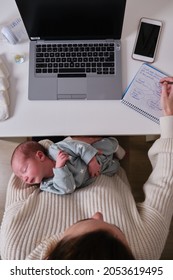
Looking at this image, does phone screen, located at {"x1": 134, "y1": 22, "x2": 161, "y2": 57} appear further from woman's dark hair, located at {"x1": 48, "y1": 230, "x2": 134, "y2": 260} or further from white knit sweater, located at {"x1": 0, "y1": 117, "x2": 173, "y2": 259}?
woman's dark hair, located at {"x1": 48, "y1": 230, "x2": 134, "y2": 260}

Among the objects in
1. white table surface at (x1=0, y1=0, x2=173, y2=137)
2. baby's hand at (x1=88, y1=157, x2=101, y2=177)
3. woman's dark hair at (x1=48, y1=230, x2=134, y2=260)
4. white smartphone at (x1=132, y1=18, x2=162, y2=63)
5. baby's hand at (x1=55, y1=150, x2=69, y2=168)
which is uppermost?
white smartphone at (x1=132, y1=18, x2=162, y2=63)

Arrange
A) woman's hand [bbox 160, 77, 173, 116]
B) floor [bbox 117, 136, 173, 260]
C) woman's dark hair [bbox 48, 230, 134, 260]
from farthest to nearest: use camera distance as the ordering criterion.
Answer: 1. floor [bbox 117, 136, 173, 260]
2. woman's hand [bbox 160, 77, 173, 116]
3. woman's dark hair [bbox 48, 230, 134, 260]

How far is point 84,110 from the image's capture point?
999 mm

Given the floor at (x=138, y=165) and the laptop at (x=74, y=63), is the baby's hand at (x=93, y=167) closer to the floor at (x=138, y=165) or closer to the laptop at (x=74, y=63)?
the laptop at (x=74, y=63)

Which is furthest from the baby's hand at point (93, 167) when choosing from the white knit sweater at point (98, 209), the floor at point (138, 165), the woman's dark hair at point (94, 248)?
the floor at point (138, 165)

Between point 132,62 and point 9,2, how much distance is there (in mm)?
Answer: 521

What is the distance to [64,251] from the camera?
596 millimetres

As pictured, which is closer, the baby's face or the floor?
the baby's face

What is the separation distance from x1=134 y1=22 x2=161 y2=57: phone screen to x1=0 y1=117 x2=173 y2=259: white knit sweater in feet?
0.87

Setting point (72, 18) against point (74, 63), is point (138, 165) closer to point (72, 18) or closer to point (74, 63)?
point (74, 63)

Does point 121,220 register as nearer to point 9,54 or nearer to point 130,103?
point 130,103

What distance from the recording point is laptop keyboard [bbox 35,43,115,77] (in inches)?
39.7

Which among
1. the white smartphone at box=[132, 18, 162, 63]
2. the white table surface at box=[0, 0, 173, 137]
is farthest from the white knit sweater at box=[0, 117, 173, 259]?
the white smartphone at box=[132, 18, 162, 63]

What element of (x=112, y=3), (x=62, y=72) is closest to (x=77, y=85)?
(x=62, y=72)
